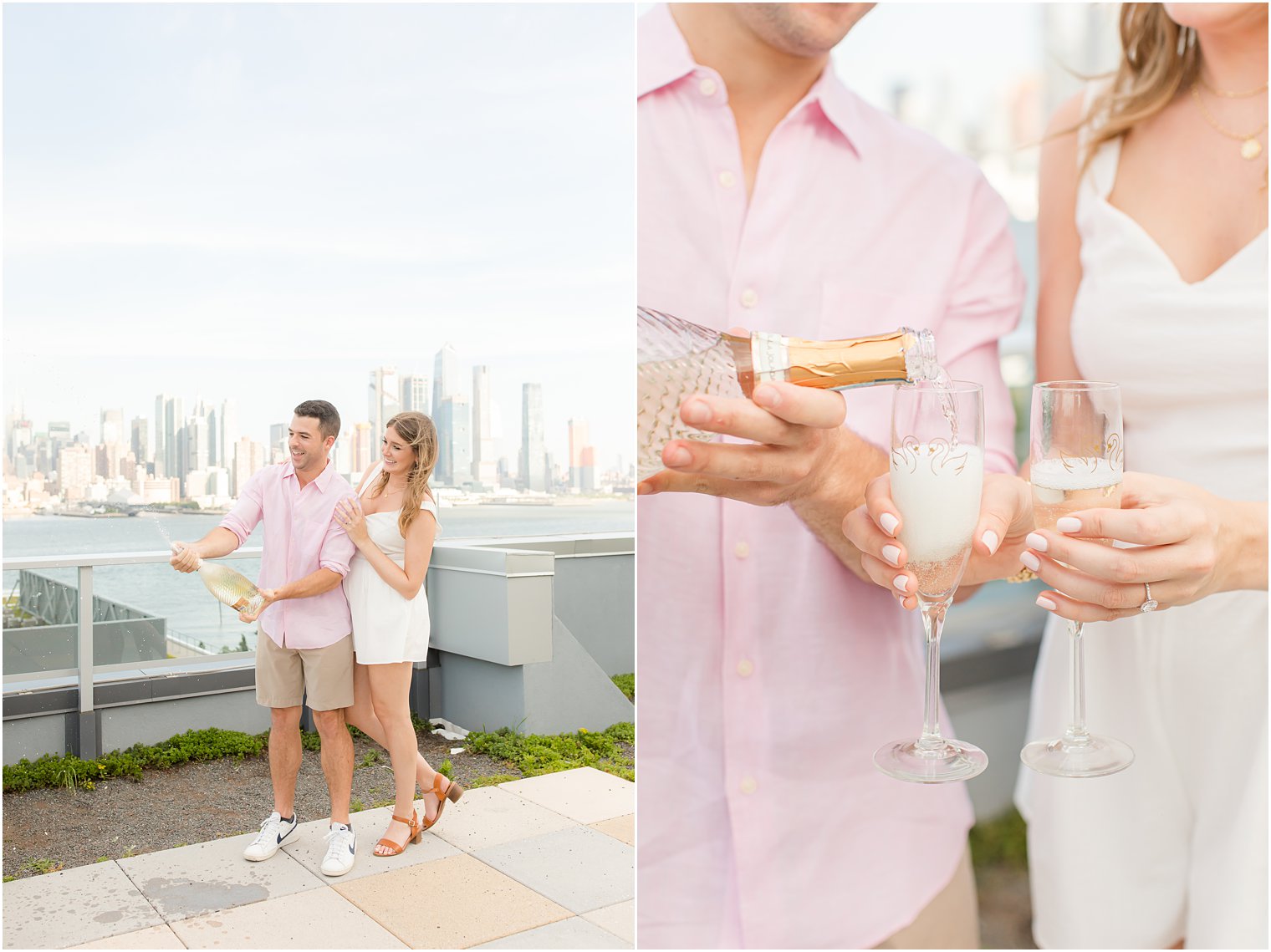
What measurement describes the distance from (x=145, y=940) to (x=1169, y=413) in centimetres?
199

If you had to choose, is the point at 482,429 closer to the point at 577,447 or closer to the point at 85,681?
the point at 577,447

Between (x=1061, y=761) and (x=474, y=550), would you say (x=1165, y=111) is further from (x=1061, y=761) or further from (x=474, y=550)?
(x=474, y=550)

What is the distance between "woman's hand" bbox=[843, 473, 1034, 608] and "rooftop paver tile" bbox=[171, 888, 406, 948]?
1.51 metres

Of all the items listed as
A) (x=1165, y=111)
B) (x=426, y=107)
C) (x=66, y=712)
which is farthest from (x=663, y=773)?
Result: (x=426, y=107)

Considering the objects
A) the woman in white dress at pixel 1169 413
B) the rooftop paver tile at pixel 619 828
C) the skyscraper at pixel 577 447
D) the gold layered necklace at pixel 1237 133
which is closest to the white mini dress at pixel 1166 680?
the woman in white dress at pixel 1169 413

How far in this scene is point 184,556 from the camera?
194cm

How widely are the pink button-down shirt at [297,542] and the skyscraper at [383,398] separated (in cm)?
14

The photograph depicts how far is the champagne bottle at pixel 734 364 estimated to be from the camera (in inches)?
35.4

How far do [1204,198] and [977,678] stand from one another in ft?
2.60

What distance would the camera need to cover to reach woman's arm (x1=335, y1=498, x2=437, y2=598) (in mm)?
2045

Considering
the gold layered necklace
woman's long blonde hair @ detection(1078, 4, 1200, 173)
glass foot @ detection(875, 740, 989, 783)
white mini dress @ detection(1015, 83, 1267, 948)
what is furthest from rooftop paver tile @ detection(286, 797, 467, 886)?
the gold layered necklace

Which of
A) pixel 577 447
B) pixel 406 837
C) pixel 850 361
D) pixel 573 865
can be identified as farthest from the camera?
pixel 577 447

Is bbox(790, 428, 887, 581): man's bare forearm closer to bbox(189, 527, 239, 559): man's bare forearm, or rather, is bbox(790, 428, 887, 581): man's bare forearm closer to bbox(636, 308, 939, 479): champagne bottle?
bbox(636, 308, 939, 479): champagne bottle

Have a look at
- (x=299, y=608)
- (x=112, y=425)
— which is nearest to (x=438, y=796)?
(x=299, y=608)
